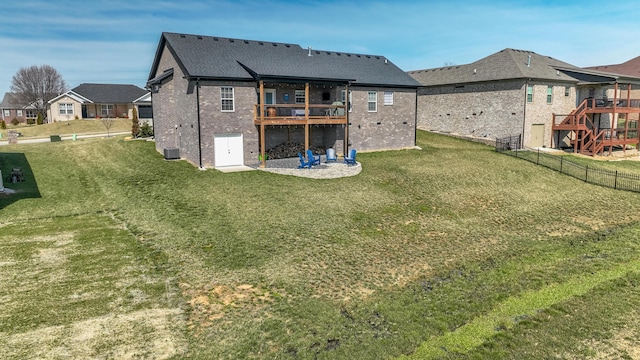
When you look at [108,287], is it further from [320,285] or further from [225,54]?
[225,54]

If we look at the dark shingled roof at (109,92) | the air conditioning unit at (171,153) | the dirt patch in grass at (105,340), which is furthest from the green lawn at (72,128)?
the dirt patch in grass at (105,340)

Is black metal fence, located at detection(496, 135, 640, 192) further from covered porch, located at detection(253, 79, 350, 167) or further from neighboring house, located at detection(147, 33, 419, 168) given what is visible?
covered porch, located at detection(253, 79, 350, 167)

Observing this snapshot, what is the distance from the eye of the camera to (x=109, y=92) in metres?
59.5

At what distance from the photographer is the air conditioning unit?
81.3 ft

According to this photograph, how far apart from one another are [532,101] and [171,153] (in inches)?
1133

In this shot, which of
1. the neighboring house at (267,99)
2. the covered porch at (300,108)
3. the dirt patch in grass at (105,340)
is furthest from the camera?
the covered porch at (300,108)

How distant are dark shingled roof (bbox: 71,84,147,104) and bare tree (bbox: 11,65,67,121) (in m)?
15.3

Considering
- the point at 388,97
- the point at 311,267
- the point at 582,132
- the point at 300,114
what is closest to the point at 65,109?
the point at 300,114

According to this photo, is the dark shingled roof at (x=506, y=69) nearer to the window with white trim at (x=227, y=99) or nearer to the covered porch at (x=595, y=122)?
the covered porch at (x=595, y=122)

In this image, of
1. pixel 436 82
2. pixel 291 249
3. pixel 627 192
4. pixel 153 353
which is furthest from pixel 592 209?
pixel 436 82

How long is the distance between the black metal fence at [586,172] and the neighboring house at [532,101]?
349cm

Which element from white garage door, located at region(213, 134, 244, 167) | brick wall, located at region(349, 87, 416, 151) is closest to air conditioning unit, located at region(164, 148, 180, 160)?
white garage door, located at region(213, 134, 244, 167)

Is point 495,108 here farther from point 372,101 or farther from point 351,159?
point 351,159

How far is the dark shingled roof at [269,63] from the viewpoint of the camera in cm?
2319
